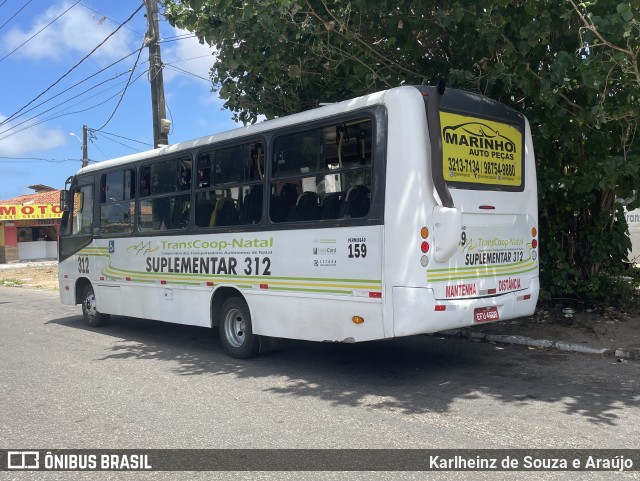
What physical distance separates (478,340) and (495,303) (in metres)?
2.34

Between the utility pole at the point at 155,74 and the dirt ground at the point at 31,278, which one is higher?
the utility pole at the point at 155,74

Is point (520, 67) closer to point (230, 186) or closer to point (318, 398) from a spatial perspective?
point (230, 186)

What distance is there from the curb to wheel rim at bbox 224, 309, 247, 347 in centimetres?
320

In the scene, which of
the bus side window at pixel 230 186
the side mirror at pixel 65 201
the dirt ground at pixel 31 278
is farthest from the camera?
the dirt ground at pixel 31 278

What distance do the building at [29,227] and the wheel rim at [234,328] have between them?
31135 mm

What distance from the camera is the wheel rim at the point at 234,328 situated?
8398 mm

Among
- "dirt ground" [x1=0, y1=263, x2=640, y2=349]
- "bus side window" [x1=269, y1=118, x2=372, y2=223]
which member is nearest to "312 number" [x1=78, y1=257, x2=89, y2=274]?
"bus side window" [x1=269, y1=118, x2=372, y2=223]

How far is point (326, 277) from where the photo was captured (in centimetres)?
687

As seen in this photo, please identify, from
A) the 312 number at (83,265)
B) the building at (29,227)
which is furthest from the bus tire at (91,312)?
the building at (29,227)

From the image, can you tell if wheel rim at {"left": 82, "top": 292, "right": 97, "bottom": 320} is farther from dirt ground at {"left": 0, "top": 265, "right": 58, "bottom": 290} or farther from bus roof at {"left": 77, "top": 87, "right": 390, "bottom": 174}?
dirt ground at {"left": 0, "top": 265, "right": 58, "bottom": 290}

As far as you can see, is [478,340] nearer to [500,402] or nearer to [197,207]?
[500,402]

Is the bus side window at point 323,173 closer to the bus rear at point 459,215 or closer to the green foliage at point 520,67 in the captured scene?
the bus rear at point 459,215

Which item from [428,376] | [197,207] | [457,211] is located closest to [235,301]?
[197,207]

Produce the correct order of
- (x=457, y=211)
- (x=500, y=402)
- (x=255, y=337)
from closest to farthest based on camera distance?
(x=500, y=402)
(x=457, y=211)
(x=255, y=337)
